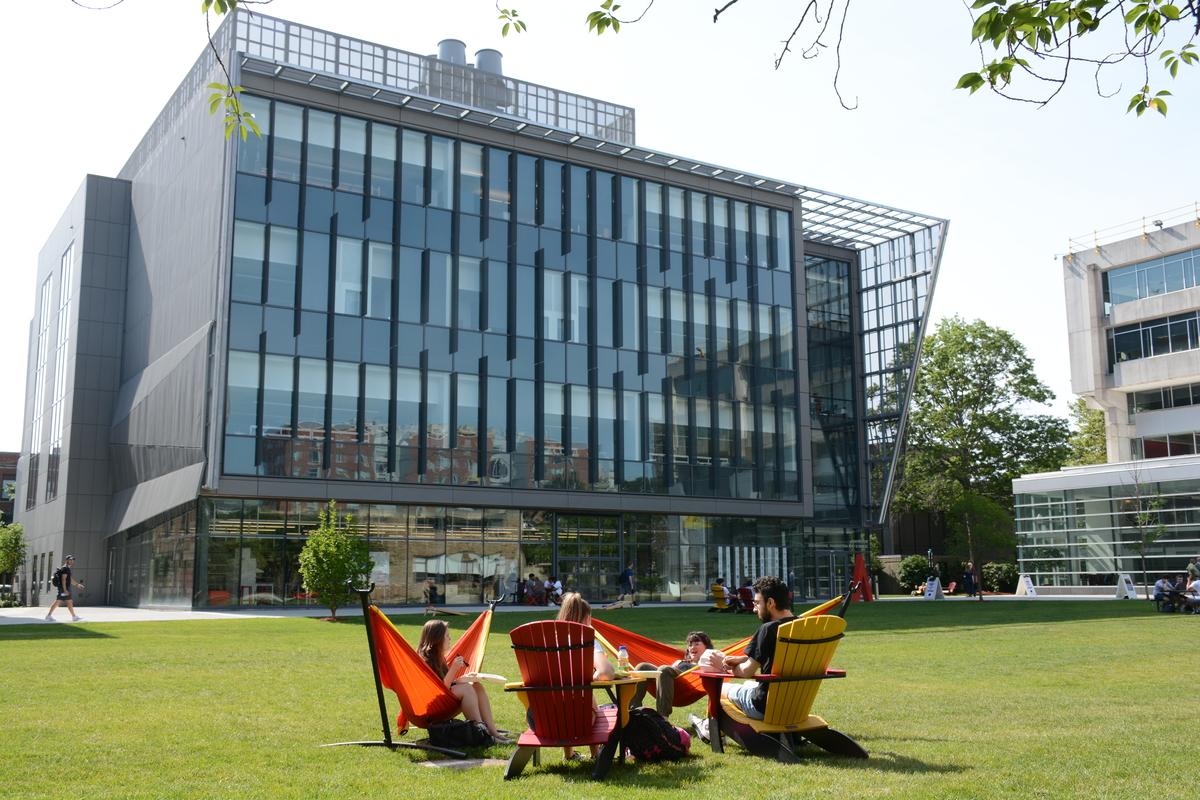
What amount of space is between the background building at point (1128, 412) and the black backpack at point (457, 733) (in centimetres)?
4363

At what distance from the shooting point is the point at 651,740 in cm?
785

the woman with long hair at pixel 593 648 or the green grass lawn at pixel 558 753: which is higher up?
the woman with long hair at pixel 593 648

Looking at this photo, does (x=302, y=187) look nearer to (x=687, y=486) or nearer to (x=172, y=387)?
(x=172, y=387)

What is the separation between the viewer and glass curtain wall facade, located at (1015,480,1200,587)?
45.0 meters

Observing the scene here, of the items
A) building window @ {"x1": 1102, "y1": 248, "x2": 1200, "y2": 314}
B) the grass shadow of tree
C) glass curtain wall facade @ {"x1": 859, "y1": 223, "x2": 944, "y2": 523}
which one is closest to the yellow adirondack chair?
the grass shadow of tree

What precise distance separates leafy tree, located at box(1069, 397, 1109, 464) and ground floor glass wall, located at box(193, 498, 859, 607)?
28.5m

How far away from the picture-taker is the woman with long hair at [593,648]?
786cm

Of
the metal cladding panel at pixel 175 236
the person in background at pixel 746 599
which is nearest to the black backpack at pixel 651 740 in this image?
the person in background at pixel 746 599

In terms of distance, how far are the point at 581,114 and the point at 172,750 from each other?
41.5 m

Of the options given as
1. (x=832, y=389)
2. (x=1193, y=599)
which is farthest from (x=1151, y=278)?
(x=1193, y=599)

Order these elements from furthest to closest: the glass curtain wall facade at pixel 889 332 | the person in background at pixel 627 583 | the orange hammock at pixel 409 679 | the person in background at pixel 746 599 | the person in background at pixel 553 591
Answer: the glass curtain wall facade at pixel 889 332, the person in background at pixel 627 583, the person in background at pixel 553 591, the person in background at pixel 746 599, the orange hammock at pixel 409 679

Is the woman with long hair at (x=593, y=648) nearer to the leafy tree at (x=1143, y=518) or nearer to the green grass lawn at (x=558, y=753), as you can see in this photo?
the green grass lawn at (x=558, y=753)

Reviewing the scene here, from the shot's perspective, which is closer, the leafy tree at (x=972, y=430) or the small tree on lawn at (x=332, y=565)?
the small tree on lawn at (x=332, y=565)

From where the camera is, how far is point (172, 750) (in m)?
8.08
